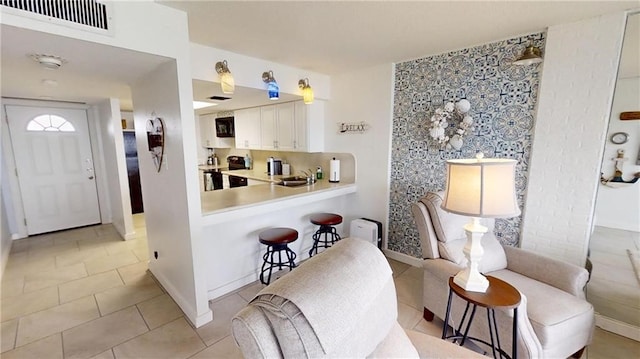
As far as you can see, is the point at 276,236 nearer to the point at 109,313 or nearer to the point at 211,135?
the point at 109,313

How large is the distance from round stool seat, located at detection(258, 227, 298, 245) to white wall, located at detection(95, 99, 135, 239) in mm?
2665

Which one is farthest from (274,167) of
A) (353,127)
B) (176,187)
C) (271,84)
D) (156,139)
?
(176,187)

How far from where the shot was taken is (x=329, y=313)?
2.89 feet

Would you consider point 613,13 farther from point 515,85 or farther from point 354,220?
point 354,220

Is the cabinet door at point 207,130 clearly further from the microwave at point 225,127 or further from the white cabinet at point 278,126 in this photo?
the white cabinet at point 278,126

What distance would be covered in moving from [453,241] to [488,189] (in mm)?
867

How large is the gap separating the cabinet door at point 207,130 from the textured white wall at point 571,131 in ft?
16.7

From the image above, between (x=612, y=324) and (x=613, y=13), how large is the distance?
2.34m

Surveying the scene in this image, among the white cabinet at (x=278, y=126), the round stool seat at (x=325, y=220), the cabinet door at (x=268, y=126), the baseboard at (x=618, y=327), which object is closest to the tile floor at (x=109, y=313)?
the baseboard at (x=618, y=327)

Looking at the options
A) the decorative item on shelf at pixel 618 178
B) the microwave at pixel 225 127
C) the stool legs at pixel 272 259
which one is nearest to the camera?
the decorative item on shelf at pixel 618 178

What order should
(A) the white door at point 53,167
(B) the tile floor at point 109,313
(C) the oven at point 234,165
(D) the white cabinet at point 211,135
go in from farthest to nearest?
(D) the white cabinet at point 211,135
(C) the oven at point 234,165
(A) the white door at point 53,167
(B) the tile floor at point 109,313

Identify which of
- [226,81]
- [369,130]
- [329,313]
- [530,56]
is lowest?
[329,313]

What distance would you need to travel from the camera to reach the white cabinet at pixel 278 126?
3869mm

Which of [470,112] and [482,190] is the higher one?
[470,112]
